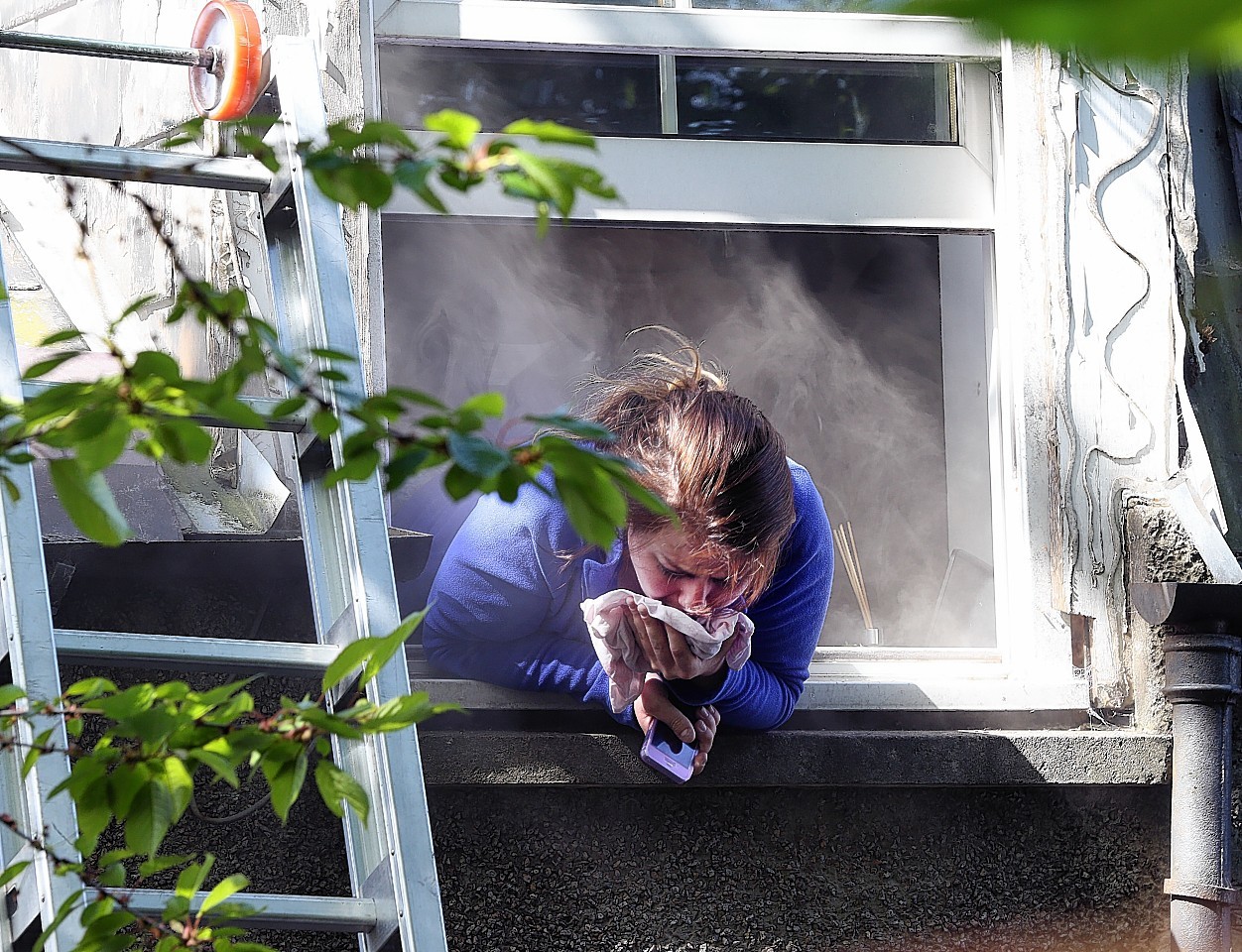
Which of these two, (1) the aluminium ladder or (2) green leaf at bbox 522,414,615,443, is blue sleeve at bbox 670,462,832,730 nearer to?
(1) the aluminium ladder

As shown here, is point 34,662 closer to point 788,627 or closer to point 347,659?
point 347,659

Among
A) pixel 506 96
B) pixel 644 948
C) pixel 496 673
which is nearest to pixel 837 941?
pixel 644 948

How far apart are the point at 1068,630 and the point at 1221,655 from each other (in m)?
0.28

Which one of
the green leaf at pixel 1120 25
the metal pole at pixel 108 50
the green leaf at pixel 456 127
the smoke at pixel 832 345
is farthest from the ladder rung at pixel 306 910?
the smoke at pixel 832 345

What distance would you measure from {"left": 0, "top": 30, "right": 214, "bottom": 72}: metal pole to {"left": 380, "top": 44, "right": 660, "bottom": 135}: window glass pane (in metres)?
0.76

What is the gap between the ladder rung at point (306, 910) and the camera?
1333mm

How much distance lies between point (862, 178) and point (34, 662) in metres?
1.90

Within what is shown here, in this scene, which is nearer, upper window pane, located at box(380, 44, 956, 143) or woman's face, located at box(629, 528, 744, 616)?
woman's face, located at box(629, 528, 744, 616)

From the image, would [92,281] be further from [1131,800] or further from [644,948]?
[1131,800]

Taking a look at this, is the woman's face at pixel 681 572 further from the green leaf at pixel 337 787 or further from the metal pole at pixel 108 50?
the green leaf at pixel 337 787

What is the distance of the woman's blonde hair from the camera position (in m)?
2.05

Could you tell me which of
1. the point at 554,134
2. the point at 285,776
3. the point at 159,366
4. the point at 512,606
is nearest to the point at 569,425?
the point at 554,134

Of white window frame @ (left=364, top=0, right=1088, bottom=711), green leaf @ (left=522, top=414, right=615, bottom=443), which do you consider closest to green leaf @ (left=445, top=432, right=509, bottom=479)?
green leaf @ (left=522, top=414, right=615, bottom=443)

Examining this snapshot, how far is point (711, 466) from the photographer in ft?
6.73
